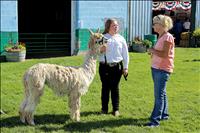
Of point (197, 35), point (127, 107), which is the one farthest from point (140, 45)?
point (197, 35)

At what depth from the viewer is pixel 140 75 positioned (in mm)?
11602

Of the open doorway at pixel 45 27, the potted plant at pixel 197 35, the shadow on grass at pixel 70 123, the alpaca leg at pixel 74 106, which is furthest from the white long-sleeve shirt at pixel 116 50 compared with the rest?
the open doorway at pixel 45 27

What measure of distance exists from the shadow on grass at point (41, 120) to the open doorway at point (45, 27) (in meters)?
10.2

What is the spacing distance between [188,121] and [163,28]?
159cm

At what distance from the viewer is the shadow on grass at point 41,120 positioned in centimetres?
711

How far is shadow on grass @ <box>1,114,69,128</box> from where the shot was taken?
711 cm

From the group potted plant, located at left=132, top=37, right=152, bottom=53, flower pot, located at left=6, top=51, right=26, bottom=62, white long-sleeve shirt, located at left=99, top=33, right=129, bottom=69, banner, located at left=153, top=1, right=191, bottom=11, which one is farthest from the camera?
potted plant, located at left=132, top=37, right=152, bottom=53

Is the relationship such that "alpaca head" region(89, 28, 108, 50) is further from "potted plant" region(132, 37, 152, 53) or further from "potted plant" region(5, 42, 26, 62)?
"potted plant" region(132, 37, 152, 53)

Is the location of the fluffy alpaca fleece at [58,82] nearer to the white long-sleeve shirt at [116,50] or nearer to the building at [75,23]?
the white long-sleeve shirt at [116,50]

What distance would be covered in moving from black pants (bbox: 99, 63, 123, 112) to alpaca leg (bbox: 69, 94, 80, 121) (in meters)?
0.63

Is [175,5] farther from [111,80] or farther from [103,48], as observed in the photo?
[111,80]

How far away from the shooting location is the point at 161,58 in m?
6.30

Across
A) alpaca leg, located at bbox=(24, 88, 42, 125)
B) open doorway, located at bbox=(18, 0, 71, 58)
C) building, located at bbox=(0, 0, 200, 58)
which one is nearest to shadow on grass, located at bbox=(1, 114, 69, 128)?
alpaca leg, located at bbox=(24, 88, 42, 125)

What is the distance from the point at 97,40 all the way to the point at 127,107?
1.61 m
